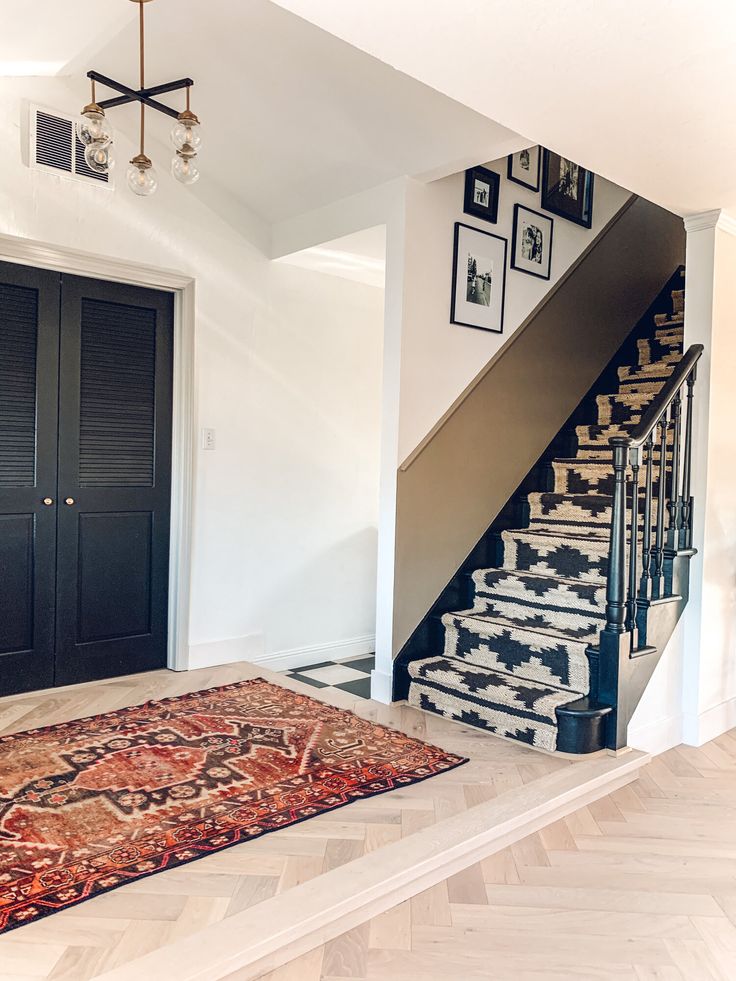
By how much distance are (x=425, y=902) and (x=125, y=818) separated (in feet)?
3.11

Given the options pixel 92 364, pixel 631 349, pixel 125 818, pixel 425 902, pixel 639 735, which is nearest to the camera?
pixel 425 902

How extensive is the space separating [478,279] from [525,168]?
758 mm

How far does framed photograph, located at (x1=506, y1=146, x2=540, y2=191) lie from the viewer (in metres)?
4.14

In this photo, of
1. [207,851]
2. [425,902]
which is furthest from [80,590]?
[425,902]

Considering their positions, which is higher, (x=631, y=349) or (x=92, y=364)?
(x=631, y=349)

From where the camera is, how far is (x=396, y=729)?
329 centimetres

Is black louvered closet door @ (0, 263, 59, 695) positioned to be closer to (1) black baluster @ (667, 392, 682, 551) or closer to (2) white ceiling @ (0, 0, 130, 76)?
(2) white ceiling @ (0, 0, 130, 76)

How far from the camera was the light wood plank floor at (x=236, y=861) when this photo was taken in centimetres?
178

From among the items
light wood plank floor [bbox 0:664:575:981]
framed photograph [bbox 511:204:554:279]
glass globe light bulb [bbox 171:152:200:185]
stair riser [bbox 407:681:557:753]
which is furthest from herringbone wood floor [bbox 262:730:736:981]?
framed photograph [bbox 511:204:554:279]

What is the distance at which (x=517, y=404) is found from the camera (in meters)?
4.32

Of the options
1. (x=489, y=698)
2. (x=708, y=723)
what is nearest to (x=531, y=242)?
(x=489, y=698)

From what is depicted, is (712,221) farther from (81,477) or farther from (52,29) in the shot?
(81,477)

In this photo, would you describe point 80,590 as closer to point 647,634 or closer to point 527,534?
point 527,534

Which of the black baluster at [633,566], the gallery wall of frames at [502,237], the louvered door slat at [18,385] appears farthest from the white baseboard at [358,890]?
the louvered door slat at [18,385]
